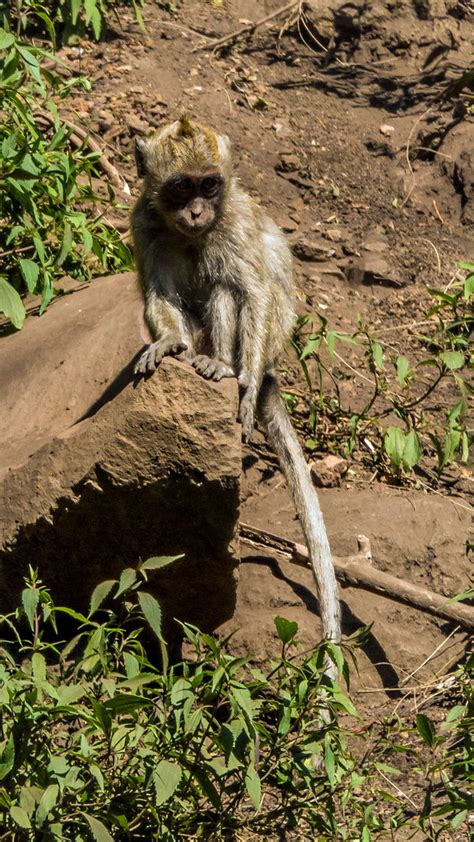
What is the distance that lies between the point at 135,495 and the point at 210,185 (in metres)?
2.01

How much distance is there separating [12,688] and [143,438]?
1362 millimetres

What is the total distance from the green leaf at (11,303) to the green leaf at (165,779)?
11.0 ft

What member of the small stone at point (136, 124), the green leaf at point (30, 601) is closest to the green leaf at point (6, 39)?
the small stone at point (136, 124)

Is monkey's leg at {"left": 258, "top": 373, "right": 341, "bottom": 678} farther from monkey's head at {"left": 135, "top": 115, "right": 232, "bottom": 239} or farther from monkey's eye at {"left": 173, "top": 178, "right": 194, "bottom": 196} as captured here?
monkey's eye at {"left": 173, "top": 178, "right": 194, "bottom": 196}

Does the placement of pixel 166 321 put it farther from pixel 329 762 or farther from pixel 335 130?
pixel 335 130

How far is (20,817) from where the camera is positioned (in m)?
3.96

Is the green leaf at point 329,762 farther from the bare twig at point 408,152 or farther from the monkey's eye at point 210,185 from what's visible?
the bare twig at point 408,152

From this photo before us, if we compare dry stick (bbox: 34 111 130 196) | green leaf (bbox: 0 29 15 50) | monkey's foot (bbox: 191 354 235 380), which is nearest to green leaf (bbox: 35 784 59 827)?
monkey's foot (bbox: 191 354 235 380)

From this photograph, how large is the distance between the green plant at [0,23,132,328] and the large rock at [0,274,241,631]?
1640 mm

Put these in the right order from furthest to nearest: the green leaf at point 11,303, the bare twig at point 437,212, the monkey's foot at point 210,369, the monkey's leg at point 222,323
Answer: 1. the bare twig at point 437,212
2. the green leaf at point 11,303
3. the monkey's leg at point 222,323
4. the monkey's foot at point 210,369

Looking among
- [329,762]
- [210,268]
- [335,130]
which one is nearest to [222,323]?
[210,268]

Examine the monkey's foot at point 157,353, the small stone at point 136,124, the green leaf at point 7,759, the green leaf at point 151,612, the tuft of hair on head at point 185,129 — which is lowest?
the green leaf at point 7,759

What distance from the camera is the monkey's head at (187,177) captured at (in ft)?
20.5

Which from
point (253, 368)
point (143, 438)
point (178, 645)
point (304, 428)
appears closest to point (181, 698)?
point (143, 438)
